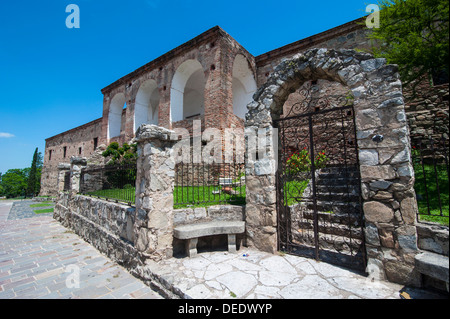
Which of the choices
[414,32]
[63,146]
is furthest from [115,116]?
[414,32]

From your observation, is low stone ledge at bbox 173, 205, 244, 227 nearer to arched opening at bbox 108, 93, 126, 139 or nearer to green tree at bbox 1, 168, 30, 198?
arched opening at bbox 108, 93, 126, 139

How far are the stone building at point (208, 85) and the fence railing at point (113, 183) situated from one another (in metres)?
3.89

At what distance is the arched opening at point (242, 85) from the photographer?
10.7 m

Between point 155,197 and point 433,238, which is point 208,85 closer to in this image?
point 155,197

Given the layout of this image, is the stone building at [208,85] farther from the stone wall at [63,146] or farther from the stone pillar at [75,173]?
the stone wall at [63,146]

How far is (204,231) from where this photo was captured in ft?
12.0

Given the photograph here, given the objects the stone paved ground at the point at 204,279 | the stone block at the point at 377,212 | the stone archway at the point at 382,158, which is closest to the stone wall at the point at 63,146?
the stone paved ground at the point at 204,279

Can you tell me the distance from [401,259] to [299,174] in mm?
5032

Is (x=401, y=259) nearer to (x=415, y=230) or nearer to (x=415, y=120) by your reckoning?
(x=415, y=230)

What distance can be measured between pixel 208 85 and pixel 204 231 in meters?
7.35

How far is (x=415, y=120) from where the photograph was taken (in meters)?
7.30

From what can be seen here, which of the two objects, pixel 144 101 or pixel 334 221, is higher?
pixel 144 101

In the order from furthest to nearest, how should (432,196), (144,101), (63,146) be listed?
(63,146)
(144,101)
(432,196)

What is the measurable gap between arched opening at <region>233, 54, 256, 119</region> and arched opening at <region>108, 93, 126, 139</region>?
8.29m
